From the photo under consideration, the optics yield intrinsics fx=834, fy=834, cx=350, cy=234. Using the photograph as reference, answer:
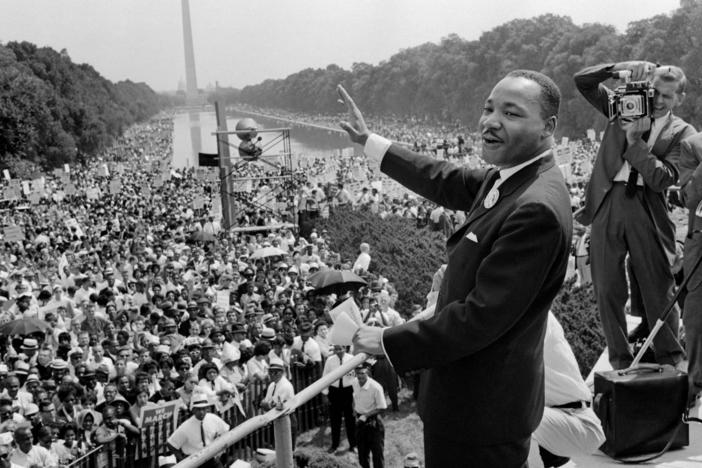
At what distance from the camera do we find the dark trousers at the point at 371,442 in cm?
854

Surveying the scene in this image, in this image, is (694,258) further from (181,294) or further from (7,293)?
(7,293)

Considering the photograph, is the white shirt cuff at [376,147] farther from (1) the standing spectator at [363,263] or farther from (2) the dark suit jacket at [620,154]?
(1) the standing spectator at [363,263]

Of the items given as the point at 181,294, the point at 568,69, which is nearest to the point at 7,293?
the point at 181,294

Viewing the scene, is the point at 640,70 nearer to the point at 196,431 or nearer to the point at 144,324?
the point at 196,431

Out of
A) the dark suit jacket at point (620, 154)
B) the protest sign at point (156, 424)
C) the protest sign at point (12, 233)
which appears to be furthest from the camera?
the protest sign at point (12, 233)

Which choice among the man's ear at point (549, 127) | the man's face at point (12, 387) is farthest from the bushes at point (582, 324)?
the man's ear at point (549, 127)

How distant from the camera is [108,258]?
18.6 metres

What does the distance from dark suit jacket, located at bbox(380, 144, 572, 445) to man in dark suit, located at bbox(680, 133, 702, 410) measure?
6.33 ft

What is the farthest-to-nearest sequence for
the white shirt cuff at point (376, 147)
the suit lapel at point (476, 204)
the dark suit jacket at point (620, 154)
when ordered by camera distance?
the dark suit jacket at point (620, 154), the white shirt cuff at point (376, 147), the suit lapel at point (476, 204)

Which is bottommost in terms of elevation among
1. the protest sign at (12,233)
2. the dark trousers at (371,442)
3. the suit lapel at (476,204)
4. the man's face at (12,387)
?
the dark trousers at (371,442)

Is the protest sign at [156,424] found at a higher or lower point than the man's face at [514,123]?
lower

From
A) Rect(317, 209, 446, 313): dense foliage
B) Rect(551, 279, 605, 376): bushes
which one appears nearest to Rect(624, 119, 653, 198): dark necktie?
Rect(551, 279, 605, 376): bushes

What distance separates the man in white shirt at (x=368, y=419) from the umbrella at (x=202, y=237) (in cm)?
1193

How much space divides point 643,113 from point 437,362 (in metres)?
2.33
